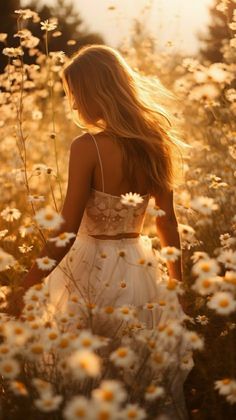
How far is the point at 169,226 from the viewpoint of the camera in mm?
2947

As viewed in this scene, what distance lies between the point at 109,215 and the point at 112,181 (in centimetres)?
15

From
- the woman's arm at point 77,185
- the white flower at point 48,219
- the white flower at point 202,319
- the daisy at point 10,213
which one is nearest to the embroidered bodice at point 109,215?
the woman's arm at point 77,185

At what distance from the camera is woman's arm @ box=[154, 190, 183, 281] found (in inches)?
114

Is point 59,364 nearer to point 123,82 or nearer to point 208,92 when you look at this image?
point 123,82

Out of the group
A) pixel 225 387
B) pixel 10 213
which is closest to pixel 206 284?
pixel 225 387

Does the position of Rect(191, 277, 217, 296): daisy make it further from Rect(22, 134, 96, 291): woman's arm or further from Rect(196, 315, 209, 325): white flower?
Rect(196, 315, 209, 325): white flower

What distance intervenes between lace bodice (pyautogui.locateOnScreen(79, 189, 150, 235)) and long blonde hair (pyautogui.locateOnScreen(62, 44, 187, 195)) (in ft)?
0.38

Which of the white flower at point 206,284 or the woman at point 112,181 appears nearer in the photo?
the white flower at point 206,284

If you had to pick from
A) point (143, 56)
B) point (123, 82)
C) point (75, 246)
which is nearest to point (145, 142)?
point (123, 82)

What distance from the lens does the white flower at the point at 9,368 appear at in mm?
1810

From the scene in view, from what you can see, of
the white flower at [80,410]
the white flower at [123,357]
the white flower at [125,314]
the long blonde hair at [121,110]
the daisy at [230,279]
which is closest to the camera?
the white flower at [80,410]

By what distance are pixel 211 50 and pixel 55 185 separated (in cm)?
1222

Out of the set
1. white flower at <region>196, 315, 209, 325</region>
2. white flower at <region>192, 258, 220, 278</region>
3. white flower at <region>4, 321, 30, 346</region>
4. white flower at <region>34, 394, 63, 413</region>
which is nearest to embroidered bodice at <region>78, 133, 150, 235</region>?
white flower at <region>196, 315, 209, 325</region>

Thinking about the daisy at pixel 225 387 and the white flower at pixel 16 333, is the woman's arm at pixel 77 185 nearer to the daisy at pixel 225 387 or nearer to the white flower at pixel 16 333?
the white flower at pixel 16 333
